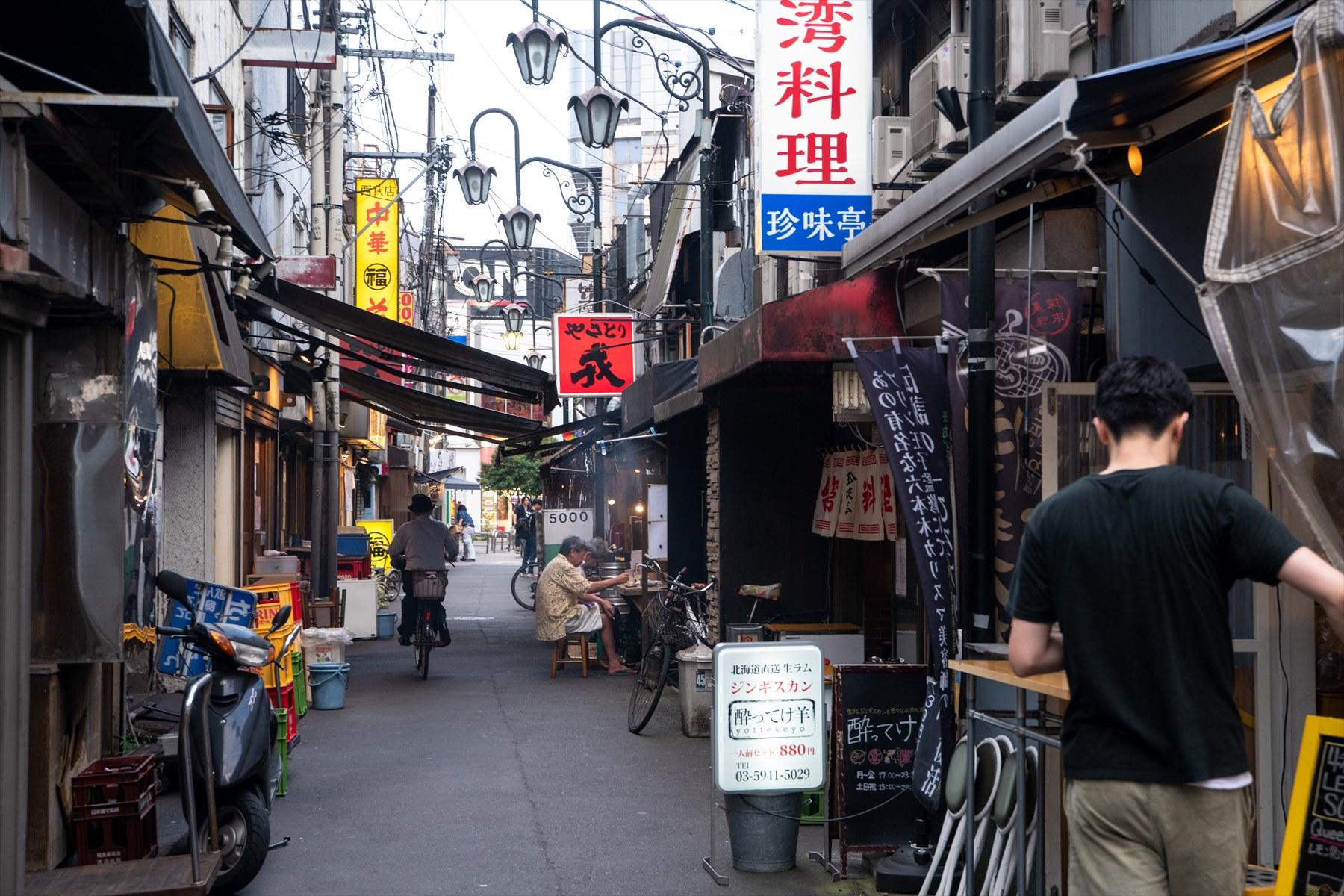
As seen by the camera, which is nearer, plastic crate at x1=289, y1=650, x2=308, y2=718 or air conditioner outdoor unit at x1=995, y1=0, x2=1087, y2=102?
air conditioner outdoor unit at x1=995, y1=0, x2=1087, y2=102

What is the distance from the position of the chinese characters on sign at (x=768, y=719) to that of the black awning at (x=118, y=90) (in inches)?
140

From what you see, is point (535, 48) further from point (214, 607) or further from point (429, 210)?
point (429, 210)

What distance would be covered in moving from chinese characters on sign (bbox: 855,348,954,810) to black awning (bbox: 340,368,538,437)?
37.5 feet

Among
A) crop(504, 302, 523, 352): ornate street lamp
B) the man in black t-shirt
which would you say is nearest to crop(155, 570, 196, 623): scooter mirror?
the man in black t-shirt

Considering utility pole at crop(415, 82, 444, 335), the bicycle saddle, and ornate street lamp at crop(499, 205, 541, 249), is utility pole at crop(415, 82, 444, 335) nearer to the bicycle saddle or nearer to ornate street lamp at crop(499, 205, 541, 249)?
ornate street lamp at crop(499, 205, 541, 249)

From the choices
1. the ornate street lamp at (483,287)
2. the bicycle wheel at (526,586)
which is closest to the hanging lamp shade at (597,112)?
the bicycle wheel at (526,586)

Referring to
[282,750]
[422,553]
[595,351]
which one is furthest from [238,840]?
[595,351]

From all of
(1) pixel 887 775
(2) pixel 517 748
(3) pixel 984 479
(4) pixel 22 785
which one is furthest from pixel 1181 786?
(2) pixel 517 748

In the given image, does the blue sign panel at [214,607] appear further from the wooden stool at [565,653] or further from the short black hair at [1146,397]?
the short black hair at [1146,397]

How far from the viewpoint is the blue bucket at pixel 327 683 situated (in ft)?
43.0

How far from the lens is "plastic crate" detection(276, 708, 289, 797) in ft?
30.1

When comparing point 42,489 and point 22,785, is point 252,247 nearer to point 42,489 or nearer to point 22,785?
point 42,489

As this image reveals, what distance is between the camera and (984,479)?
650 centimetres

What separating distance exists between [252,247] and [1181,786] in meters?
6.00
